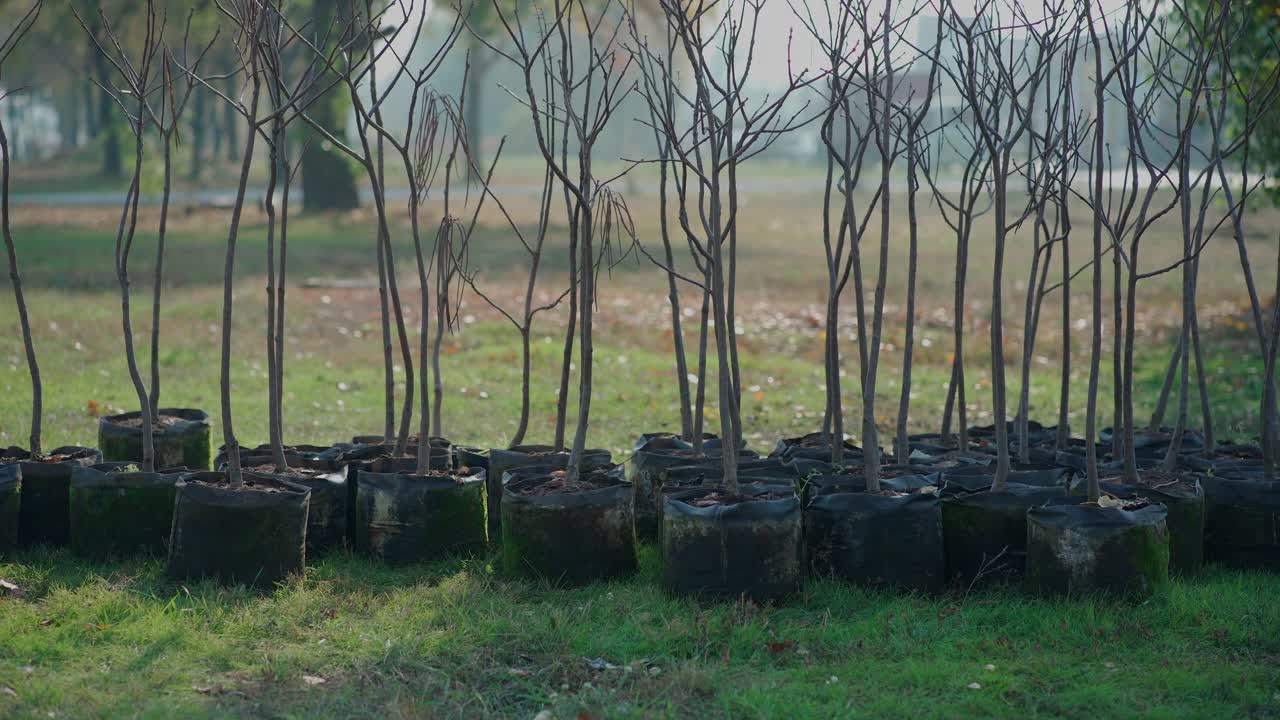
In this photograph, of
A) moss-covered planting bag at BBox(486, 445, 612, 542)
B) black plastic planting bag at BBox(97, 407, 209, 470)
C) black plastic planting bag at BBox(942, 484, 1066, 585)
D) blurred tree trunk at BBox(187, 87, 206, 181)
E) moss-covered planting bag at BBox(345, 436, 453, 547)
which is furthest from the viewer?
blurred tree trunk at BBox(187, 87, 206, 181)

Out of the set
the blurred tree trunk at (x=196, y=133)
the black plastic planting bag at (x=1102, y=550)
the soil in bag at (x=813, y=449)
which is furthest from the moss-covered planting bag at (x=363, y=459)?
the blurred tree trunk at (x=196, y=133)

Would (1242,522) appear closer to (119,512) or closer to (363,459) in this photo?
(363,459)

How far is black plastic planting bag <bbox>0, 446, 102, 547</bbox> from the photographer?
477cm

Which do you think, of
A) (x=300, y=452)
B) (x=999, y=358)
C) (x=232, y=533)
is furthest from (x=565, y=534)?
(x=999, y=358)

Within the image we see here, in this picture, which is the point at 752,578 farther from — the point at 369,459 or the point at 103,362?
the point at 103,362

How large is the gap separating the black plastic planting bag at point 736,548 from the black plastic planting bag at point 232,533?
1417 millimetres

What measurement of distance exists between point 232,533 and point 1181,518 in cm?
354

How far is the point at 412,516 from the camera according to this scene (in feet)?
15.3

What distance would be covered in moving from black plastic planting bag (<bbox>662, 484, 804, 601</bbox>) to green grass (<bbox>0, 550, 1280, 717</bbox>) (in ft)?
0.28

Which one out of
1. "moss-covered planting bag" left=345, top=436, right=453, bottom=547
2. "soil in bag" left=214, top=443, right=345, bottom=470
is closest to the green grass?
"moss-covered planting bag" left=345, top=436, right=453, bottom=547

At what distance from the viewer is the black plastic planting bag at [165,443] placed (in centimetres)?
546

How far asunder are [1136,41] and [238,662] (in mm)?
3642

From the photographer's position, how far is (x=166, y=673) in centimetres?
356

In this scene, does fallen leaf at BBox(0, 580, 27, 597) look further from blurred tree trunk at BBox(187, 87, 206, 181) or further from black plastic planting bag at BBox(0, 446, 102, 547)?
blurred tree trunk at BBox(187, 87, 206, 181)
